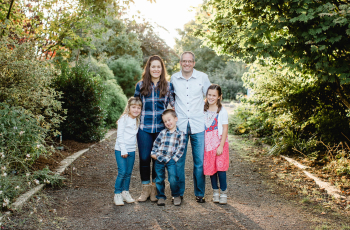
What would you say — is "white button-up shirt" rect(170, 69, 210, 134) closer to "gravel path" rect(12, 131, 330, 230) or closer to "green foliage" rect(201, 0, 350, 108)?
"gravel path" rect(12, 131, 330, 230)

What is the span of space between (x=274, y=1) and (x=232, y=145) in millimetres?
5283

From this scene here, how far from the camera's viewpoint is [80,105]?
7625mm

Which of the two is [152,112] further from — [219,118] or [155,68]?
[219,118]

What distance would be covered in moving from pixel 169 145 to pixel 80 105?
178 inches

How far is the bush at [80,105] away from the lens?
755cm

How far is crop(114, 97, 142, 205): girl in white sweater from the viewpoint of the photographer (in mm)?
3924

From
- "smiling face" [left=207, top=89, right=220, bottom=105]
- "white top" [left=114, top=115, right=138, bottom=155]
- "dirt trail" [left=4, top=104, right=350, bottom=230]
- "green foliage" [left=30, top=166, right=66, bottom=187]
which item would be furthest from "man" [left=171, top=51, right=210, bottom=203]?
"green foliage" [left=30, top=166, right=66, bottom=187]

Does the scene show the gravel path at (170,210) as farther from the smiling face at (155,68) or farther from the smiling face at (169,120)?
the smiling face at (155,68)

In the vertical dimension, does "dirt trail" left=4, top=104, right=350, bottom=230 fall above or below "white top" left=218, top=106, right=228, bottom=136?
below

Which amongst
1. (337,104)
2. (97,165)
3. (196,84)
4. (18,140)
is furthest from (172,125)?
(337,104)

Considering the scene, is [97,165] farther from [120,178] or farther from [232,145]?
[232,145]

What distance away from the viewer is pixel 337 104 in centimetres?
648

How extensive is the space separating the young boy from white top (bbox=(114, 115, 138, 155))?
0.35 meters

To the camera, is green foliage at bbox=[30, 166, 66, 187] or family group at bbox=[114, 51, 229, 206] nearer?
family group at bbox=[114, 51, 229, 206]
